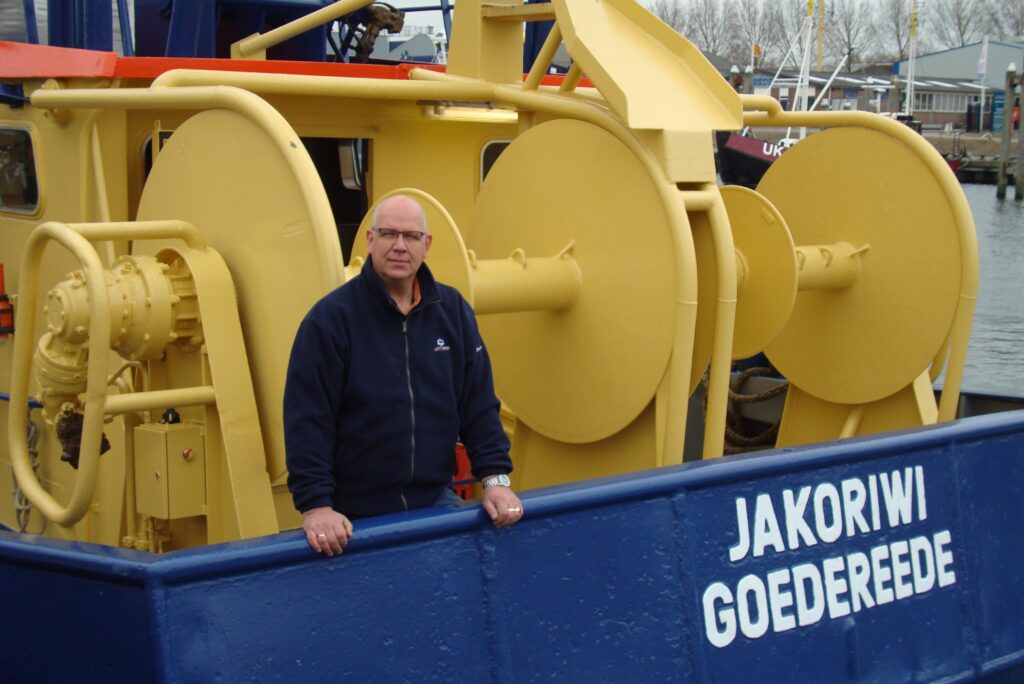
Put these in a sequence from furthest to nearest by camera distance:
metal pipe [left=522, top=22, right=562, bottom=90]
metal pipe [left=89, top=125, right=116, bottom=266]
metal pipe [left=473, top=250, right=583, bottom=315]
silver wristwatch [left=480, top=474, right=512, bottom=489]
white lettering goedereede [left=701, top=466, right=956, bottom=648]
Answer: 1. metal pipe [left=89, top=125, right=116, bottom=266]
2. metal pipe [left=522, top=22, right=562, bottom=90]
3. metal pipe [left=473, top=250, right=583, bottom=315]
4. white lettering goedereede [left=701, top=466, right=956, bottom=648]
5. silver wristwatch [left=480, top=474, right=512, bottom=489]

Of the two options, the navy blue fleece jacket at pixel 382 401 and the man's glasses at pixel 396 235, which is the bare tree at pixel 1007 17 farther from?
the man's glasses at pixel 396 235

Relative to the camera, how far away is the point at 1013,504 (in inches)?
176

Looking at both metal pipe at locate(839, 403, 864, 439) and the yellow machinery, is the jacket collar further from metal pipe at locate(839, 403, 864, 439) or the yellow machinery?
metal pipe at locate(839, 403, 864, 439)

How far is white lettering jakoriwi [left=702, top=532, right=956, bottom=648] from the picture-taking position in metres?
3.79

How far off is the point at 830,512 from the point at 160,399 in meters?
2.01

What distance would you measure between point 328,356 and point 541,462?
83.4 inches

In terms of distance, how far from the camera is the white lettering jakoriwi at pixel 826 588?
3.79 metres

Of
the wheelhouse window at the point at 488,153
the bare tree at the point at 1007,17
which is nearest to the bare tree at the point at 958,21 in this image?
the bare tree at the point at 1007,17

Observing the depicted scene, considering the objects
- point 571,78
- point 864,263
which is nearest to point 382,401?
point 571,78

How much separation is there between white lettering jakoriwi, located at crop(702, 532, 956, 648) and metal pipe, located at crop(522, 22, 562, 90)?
2.00m

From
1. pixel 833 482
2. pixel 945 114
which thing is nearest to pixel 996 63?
pixel 945 114

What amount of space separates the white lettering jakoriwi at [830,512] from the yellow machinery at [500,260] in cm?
57

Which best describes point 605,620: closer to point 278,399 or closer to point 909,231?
point 278,399

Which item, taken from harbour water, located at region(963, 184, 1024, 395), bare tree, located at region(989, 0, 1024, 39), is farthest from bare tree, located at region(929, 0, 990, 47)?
harbour water, located at region(963, 184, 1024, 395)
